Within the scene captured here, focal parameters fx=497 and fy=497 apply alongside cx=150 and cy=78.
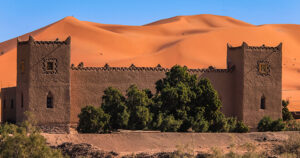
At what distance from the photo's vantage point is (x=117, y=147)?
770 inches

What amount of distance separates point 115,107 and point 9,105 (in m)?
6.83

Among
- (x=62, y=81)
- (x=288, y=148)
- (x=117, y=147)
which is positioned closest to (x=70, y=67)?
(x=62, y=81)

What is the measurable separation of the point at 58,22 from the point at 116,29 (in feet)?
34.3

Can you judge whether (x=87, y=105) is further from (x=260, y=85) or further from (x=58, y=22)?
(x=58, y=22)

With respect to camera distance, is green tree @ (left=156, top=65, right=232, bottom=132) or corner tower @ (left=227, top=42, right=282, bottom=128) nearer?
green tree @ (left=156, top=65, right=232, bottom=132)

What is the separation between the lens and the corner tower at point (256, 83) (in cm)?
2673

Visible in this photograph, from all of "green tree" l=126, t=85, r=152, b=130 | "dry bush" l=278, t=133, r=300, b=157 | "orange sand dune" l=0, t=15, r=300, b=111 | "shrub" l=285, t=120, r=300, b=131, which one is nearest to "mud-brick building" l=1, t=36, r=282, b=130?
"shrub" l=285, t=120, r=300, b=131

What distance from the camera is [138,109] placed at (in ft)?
74.2

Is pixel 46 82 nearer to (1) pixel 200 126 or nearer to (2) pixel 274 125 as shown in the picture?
(1) pixel 200 126

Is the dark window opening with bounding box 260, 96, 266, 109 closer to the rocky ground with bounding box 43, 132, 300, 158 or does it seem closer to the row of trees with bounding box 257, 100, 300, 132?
the row of trees with bounding box 257, 100, 300, 132

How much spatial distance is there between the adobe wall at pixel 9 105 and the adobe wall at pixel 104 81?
11.6ft

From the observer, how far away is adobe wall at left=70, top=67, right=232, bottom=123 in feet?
82.0

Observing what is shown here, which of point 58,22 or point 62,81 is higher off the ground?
point 58,22

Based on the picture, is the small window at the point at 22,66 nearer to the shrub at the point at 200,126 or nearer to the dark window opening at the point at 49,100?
the dark window opening at the point at 49,100
